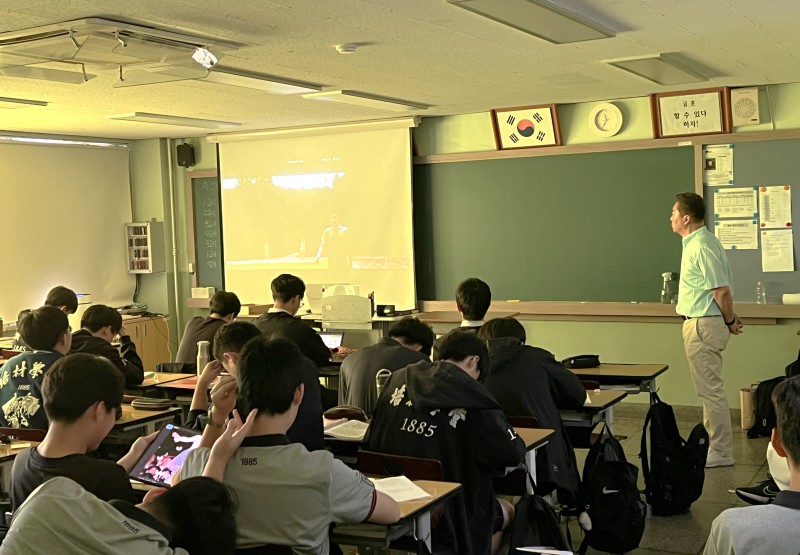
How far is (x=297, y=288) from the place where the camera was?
6320 millimetres

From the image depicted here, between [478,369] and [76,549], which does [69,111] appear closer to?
[478,369]

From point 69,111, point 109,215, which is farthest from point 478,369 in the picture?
point 109,215

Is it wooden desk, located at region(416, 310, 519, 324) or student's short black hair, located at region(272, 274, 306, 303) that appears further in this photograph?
wooden desk, located at region(416, 310, 519, 324)

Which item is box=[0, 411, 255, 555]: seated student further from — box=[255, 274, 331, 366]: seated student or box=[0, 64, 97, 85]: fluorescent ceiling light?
box=[0, 64, 97, 85]: fluorescent ceiling light

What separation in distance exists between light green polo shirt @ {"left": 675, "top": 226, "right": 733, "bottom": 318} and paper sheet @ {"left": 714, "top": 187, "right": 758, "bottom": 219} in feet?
5.16

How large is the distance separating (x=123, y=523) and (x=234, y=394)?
5.08ft

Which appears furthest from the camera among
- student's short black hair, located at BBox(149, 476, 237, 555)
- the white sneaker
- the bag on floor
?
the white sneaker

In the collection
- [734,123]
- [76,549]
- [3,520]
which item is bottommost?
[3,520]

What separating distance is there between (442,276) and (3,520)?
6.10 m

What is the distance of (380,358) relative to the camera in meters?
4.94

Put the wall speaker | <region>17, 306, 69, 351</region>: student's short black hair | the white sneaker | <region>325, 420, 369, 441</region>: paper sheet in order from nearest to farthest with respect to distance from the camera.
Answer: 1. <region>325, 420, 369, 441</region>: paper sheet
2. <region>17, 306, 69, 351</region>: student's short black hair
3. the white sneaker
4. the wall speaker

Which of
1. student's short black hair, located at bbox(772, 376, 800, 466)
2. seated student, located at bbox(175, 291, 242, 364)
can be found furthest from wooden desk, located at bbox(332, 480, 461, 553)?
seated student, located at bbox(175, 291, 242, 364)

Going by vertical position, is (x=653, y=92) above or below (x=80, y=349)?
above

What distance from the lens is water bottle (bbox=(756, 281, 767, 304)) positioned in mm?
7469
